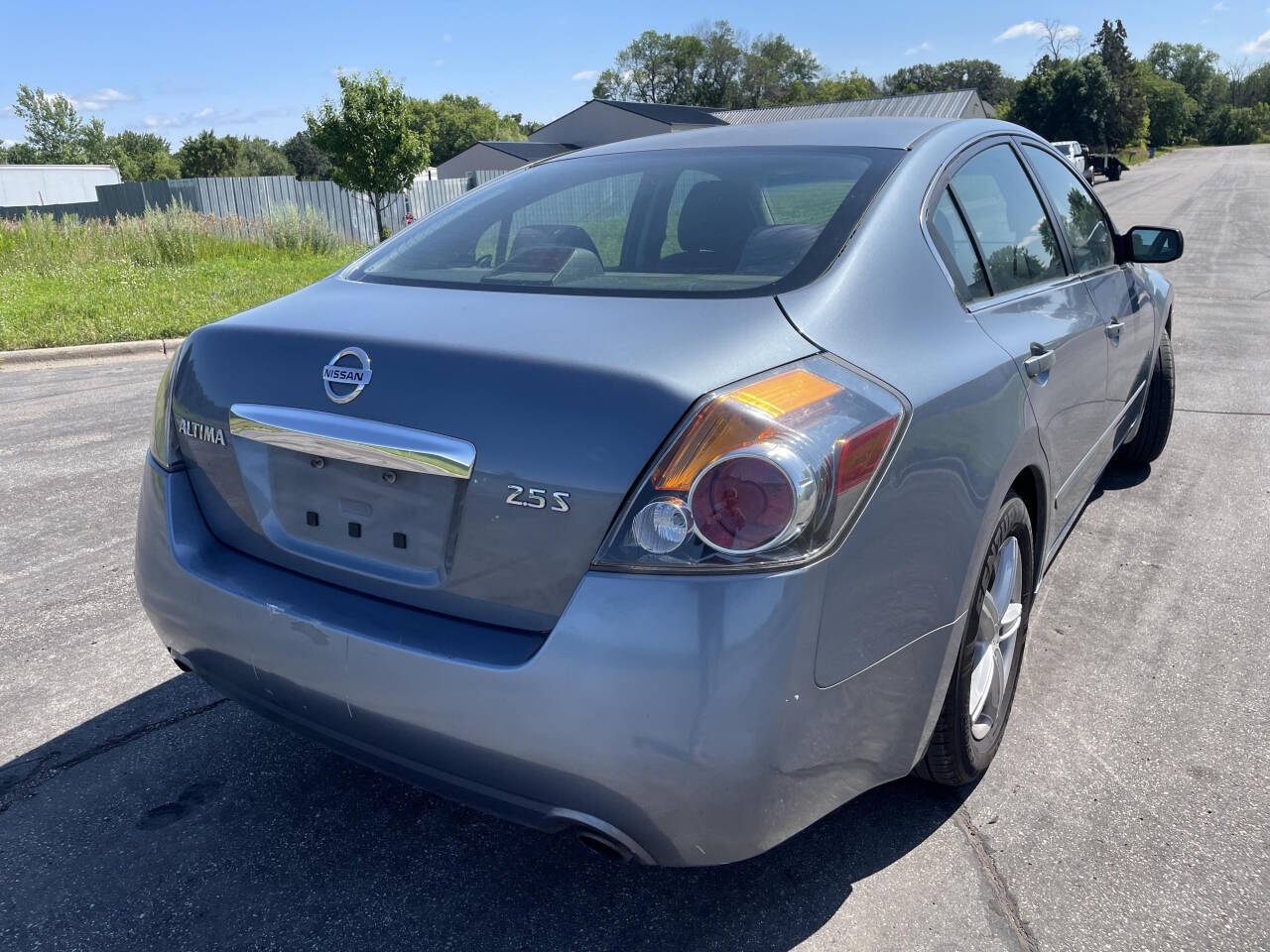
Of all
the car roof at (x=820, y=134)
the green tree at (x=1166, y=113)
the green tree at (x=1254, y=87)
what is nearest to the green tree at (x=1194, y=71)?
the green tree at (x=1254, y=87)

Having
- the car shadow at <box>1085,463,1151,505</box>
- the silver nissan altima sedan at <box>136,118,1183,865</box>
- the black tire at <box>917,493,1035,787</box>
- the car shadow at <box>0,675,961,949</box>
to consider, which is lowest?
the car shadow at <box>1085,463,1151,505</box>

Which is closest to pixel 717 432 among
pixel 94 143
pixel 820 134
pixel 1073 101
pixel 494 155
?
pixel 820 134

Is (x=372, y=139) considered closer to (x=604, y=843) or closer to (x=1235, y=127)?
(x=604, y=843)

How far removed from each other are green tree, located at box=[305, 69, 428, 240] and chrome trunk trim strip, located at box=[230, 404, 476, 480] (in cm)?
2770

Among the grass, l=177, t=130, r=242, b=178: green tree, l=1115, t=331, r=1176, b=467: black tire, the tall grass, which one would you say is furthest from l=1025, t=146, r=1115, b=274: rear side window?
l=177, t=130, r=242, b=178: green tree

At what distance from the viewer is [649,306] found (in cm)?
206

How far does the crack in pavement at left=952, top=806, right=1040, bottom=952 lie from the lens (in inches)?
81.9

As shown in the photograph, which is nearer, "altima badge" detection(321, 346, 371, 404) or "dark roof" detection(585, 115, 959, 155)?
"altima badge" detection(321, 346, 371, 404)

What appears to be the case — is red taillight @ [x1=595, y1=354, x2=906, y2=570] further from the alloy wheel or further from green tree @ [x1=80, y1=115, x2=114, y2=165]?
green tree @ [x1=80, y1=115, x2=114, y2=165]

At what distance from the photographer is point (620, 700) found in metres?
1.65

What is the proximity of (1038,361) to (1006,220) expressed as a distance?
608 mm

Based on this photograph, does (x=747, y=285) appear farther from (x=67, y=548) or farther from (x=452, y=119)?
(x=452, y=119)

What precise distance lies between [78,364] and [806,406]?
9213mm

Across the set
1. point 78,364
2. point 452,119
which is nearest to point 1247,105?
point 452,119
